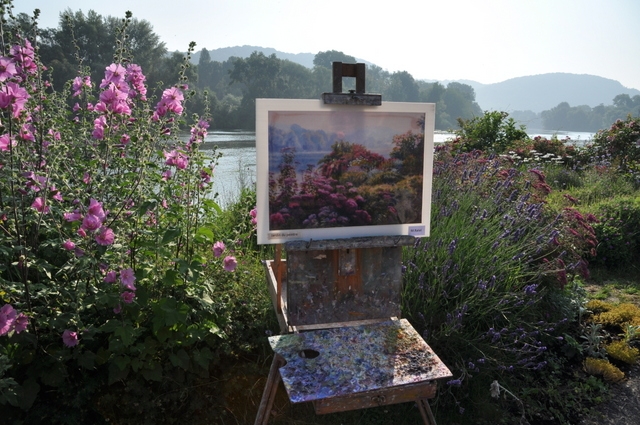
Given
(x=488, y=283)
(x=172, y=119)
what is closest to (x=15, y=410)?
(x=172, y=119)

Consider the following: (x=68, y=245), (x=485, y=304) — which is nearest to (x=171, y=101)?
(x=68, y=245)

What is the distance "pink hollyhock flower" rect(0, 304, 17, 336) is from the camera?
166 centimetres

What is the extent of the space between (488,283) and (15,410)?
2416 mm

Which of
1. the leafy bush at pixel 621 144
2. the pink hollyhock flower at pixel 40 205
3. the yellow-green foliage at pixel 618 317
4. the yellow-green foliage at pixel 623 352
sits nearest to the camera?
the pink hollyhock flower at pixel 40 205

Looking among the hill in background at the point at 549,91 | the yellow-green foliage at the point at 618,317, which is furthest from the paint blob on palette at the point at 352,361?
the hill in background at the point at 549,91

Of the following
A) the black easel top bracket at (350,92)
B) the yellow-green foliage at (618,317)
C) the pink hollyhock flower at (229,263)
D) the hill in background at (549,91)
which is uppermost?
the hill in background at (549,91)

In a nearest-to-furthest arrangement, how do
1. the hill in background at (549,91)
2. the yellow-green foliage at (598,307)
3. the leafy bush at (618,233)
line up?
the yellow-green foliage at (598,307) < the leafy bush at (618,233) < the hill in background at (549,91)

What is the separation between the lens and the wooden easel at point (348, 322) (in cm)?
165

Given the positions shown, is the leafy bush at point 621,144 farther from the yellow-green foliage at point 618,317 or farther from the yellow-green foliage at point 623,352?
the yellow-green foliage at point 623,352

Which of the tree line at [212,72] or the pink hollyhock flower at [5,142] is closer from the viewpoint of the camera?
the pink hollyhock flower at [5,142]

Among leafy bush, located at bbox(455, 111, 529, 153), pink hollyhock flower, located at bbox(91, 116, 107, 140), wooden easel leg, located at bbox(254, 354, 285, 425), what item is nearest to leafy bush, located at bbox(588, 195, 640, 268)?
wooden easel leg, located at bbox(254, 354, 285, 425)

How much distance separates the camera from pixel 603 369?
111 inches

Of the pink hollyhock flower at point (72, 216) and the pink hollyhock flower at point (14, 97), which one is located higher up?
the pink hollyhock flower at point (14, 97)

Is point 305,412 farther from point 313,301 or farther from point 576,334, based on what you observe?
point 576,334
